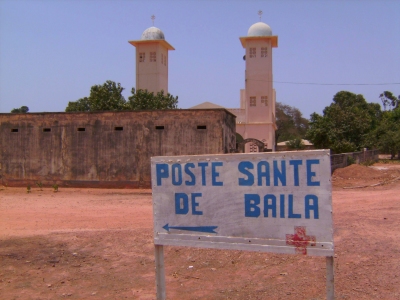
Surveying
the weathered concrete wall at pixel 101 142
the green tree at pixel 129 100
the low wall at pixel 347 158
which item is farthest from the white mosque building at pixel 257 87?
the weathered concrete wall at pixel 101 142

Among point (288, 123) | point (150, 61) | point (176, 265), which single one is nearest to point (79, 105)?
point (150, 61)

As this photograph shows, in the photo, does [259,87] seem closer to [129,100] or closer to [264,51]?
[264,51]

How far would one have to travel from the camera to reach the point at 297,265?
19.9 feet

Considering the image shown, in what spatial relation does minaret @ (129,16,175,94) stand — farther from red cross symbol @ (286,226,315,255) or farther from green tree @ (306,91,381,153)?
red cross symbol @ (286,226,315,255)

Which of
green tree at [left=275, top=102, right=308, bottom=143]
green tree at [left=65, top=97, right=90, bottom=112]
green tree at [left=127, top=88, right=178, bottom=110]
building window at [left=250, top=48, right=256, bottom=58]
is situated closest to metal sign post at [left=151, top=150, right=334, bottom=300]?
green tree at [left=127, top=88, right=178, bottom=110]

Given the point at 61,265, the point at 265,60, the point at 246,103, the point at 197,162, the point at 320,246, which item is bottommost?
the point at 61,265

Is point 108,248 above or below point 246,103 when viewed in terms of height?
below

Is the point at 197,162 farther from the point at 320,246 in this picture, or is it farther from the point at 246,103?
the point at 246,103

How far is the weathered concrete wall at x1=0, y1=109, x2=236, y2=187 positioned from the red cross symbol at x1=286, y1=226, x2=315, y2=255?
549 inches

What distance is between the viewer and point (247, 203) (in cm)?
395

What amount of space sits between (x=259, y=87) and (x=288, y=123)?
2910 centimetres


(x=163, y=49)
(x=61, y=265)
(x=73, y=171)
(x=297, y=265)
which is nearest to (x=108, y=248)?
(x=61, y=265)

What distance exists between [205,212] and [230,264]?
248 cm

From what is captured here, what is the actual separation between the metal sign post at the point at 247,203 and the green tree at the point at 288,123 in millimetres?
58968
